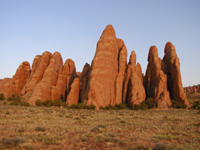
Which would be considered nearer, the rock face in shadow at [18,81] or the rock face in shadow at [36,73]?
the rock face in shadow at [36,73]

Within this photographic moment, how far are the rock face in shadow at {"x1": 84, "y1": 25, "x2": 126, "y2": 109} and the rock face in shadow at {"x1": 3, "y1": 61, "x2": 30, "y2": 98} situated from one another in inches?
883

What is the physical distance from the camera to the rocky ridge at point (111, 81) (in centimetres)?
3084

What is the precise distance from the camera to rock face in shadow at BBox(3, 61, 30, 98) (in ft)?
138

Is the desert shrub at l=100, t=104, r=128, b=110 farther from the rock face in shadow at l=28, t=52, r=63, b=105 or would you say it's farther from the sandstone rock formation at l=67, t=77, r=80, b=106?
the rock face in shadow at l=28, t=52, r=63, b=105

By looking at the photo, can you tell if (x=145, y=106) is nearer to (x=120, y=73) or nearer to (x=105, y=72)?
(x=120, y=73)

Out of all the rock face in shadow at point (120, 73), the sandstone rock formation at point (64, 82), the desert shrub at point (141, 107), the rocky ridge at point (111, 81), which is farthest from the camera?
the sandstone rock formation at point (64, 82)

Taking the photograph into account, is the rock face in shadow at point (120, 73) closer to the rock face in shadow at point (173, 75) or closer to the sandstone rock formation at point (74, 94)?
the sandstone rock formation at point (74, 94)

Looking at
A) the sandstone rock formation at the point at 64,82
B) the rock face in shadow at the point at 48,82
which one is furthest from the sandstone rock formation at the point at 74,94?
the rock face in shadow at the point at 48,82

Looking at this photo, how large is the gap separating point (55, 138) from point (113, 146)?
9.28 feet

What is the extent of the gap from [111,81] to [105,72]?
2.23 metres

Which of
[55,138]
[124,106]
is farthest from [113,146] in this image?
[124,106]

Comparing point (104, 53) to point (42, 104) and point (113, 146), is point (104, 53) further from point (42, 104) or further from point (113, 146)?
point (113, 146)

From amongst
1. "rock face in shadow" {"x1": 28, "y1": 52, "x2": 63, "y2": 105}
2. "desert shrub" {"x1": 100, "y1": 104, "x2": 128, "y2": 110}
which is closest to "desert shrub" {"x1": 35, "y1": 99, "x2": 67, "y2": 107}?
"rock face in shadow" {"x1": 28, "y1": 52, "x2": 63, "y2": 105}

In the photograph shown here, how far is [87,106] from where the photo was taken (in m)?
28.2
